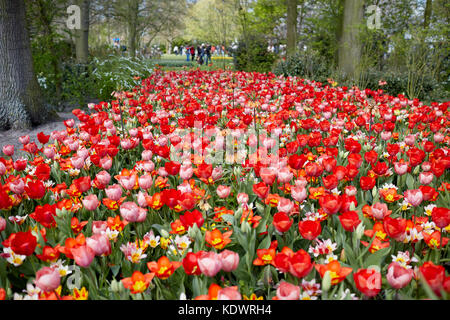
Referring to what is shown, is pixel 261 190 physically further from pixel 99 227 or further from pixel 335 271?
pixel 99 227

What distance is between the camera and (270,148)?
302 centimetres

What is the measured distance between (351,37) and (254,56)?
5912 mm

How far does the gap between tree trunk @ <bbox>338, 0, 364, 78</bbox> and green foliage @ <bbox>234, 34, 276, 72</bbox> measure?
16.5 ft

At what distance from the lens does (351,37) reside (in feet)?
37.9

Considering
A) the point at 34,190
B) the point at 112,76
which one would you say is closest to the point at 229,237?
the point at 34,190

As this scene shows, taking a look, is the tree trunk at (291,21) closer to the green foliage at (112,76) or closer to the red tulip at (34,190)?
the green foliage at (112,76)

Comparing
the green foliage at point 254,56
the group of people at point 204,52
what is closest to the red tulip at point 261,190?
the green foliage at point 254,56

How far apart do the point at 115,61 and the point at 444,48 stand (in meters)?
9.18

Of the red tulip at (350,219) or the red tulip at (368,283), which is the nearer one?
the red tulip at (368,283)

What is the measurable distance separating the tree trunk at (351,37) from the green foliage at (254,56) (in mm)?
5021

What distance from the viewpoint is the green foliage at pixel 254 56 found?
16.5 metres

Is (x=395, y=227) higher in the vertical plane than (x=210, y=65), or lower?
lower
